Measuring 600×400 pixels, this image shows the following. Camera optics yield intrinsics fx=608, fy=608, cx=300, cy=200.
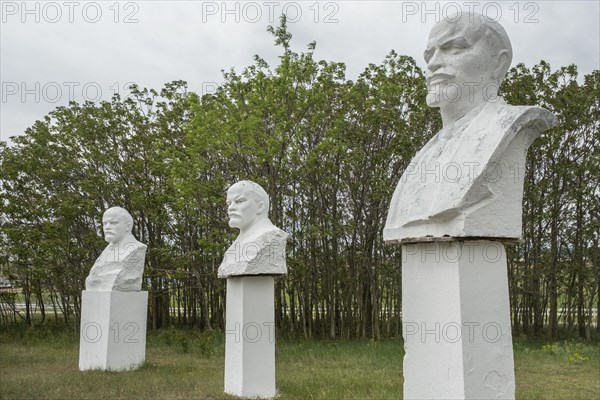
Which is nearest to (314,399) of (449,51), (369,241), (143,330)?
(143,330)

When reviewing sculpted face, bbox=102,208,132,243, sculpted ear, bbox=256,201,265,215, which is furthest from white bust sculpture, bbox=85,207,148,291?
sculpted ear, bbox=256,201,265,215

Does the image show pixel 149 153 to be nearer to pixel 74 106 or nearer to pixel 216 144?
pixel 74 106

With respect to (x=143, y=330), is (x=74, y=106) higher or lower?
higher

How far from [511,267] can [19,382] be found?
981cm

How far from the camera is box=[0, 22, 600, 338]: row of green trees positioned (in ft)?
36.0

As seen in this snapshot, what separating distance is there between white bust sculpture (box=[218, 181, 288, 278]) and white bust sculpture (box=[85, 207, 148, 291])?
255cm

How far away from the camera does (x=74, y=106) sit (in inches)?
595

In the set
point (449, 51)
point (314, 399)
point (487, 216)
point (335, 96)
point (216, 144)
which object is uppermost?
point (335, 96)

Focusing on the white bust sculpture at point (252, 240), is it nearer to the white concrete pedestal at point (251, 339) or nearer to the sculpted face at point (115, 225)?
the white concrete pedestal at point (251, 339)

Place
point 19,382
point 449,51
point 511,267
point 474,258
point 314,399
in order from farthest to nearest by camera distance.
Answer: point 511,267, point 19,382, point 314,399, point 449,51, point 474,258

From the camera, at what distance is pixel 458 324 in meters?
3.29

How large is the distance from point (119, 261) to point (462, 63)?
6.87m

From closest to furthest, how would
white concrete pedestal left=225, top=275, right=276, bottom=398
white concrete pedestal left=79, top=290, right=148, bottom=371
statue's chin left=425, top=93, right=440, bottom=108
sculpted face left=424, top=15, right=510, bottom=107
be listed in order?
sculpted face left=424, top=15, right=510, bottom=107 < statue's chin left=425, top=93, right=440, bottom=108 < white concrete pedestal left=225, top=275, right=276, bottom=398 < white concrete pedestal left=79, top=290, right=148, bottom=371

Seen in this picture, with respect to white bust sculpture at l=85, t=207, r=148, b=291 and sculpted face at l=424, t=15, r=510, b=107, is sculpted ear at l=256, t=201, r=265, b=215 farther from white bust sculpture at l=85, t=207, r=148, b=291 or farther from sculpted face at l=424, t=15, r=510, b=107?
sculpted face at l=424, t=15, r=510, b=107
